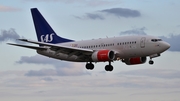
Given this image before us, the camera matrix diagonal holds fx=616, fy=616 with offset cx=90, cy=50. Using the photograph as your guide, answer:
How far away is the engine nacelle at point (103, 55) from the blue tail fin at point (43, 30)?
1186cm

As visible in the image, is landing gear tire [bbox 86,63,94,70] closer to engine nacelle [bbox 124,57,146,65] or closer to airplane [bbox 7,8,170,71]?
airplane [bbox 7,8,170,71]

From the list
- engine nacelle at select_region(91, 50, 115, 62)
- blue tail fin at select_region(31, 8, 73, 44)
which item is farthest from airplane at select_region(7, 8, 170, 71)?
blue tail fin at select_region(31, 8, 73, 44)

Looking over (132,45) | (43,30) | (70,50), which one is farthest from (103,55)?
(43,30)

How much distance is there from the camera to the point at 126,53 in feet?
277

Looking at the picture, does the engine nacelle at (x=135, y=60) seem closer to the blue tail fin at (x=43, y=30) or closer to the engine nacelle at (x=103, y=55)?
the engine nacelle at (x=103, y=55)

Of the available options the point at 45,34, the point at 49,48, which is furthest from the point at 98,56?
the point at 45,34

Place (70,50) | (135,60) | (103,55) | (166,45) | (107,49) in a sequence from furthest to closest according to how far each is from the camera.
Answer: (135,60) → (70,50) → (107,49) → (103,55) → (166,45)

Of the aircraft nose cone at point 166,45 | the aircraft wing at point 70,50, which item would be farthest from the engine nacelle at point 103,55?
the aircraft nose cone at point 166,45

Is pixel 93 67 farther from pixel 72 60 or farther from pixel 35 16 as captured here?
pixel 35 16

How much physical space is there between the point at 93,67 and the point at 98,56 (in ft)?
21.7

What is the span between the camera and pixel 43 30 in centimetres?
9900

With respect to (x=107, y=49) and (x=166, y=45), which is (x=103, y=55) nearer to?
(x=107, y=49)

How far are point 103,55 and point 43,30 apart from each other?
18033mm

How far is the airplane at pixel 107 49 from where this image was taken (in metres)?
83.4
